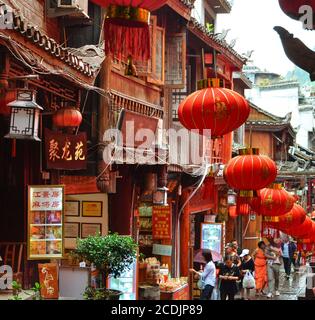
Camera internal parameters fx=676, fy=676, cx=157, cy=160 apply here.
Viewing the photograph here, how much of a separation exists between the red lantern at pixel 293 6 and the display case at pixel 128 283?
30.5 feet

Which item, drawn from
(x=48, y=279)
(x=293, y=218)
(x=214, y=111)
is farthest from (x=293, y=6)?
(x=293, y=218)

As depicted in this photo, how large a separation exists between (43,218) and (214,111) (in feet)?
10.8

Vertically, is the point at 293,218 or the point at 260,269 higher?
the point at 293,218

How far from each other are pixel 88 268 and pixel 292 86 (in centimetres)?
3787

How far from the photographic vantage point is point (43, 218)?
10945 millimetres

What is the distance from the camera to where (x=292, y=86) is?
4681cm

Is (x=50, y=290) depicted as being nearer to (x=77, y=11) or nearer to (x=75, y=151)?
(x=75, y=151)

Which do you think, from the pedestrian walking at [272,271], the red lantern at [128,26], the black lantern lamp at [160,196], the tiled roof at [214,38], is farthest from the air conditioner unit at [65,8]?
the pedestrian walking at [272,271]

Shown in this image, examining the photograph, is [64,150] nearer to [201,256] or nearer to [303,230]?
[201,256]

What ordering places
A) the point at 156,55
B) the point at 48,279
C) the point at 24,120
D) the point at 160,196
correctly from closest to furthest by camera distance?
1. the point at 24,120
2. the point at 48,279
3. the point at 160,196
4. the point at 156,55

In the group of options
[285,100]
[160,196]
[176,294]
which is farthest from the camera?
[285,100]

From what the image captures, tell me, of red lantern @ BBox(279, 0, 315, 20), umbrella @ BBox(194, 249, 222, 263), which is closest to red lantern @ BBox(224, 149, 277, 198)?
umbrella @ BBox(194, 249, 222, 263)

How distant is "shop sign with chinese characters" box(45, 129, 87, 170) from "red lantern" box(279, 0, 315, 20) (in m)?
6.89

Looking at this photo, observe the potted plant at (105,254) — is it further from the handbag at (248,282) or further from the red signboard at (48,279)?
the handbag at (248,282)
